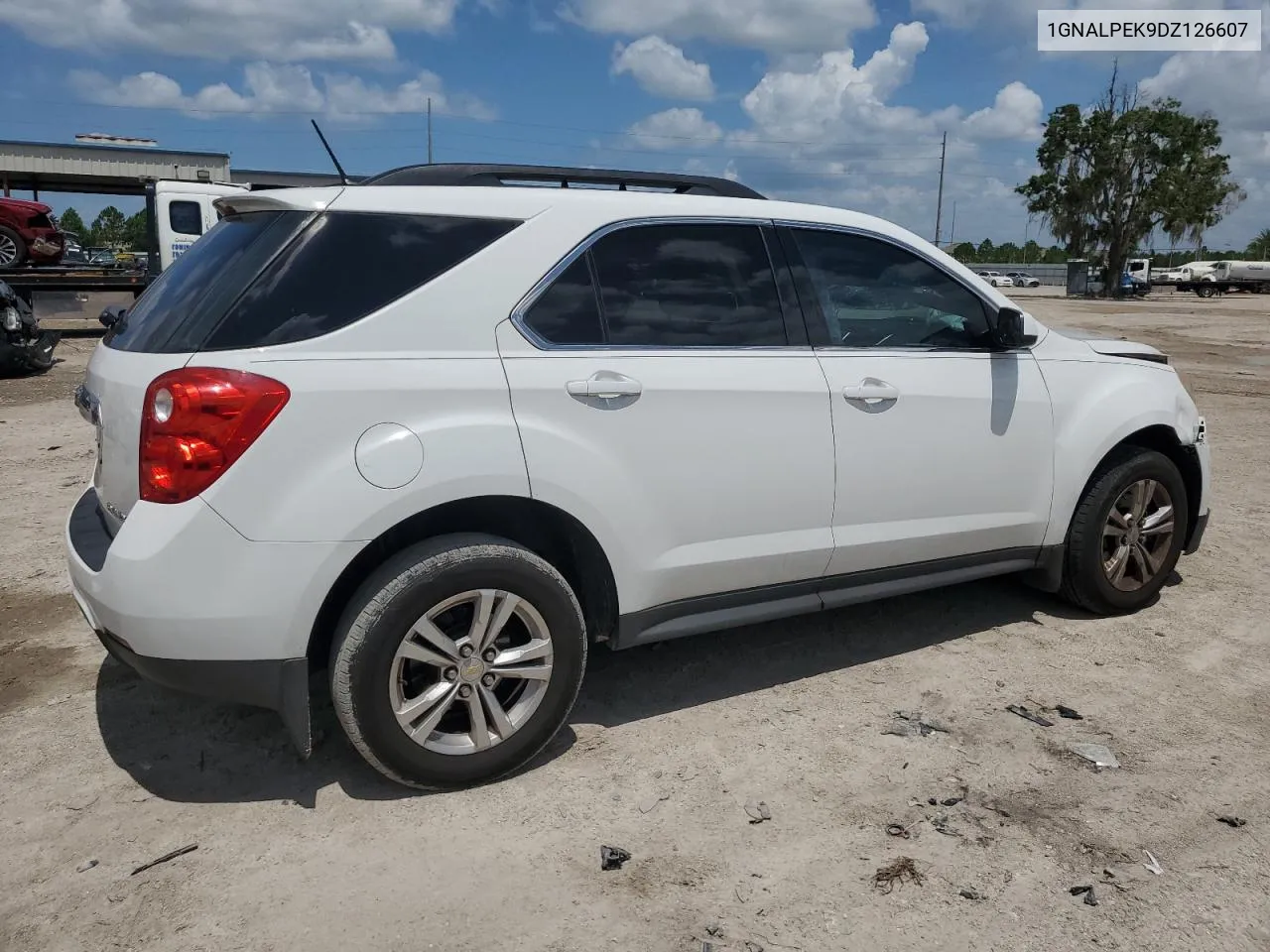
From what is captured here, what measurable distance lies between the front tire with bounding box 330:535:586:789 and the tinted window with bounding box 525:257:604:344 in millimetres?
690

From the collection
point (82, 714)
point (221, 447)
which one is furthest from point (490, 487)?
point (82, 714)

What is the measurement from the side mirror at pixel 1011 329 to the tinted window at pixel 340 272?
7.11ft

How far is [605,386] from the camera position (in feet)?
10.3

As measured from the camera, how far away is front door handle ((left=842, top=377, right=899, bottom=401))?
144 inches

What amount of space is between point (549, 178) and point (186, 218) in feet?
46.2

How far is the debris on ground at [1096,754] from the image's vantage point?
3.34m

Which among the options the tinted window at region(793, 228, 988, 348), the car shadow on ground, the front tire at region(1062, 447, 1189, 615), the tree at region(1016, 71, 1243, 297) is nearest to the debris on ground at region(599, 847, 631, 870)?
the car shadow on ground

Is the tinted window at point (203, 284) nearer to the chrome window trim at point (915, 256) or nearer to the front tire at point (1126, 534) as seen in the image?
the chrome window trim at point (915, 256)

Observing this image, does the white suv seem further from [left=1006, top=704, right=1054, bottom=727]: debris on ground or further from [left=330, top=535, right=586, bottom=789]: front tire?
[left=1006, top=704, right=1054, bottom=727]: debris on ground

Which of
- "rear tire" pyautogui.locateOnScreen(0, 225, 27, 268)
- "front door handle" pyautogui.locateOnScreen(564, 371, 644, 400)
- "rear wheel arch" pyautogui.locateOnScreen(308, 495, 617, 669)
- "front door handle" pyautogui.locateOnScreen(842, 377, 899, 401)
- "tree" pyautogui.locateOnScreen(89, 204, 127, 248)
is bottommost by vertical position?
"rear wheel arch" pyautogui.locateOnScreen(308, 495, 617, 669)

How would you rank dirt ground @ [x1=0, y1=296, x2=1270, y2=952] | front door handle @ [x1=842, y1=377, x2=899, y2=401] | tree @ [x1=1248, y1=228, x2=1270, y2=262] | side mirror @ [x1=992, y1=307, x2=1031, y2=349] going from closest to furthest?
dirt ground @ [x1=0, y1=296, x2=1270, y2=952], front door handle @ [x1=842, y1=377, x2=899, y2=401], side mirror @ [x1=992, y1=307, x2=1031, y2=349], tree @ [x1=1248, y1=228, x2=1270, y2=262]

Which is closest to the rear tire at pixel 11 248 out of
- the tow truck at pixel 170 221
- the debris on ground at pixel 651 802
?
the tow truck at pixel 170 221

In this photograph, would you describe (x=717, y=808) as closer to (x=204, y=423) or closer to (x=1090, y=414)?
(x=204, y=423)

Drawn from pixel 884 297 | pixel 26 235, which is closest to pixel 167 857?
pixel 884 297
